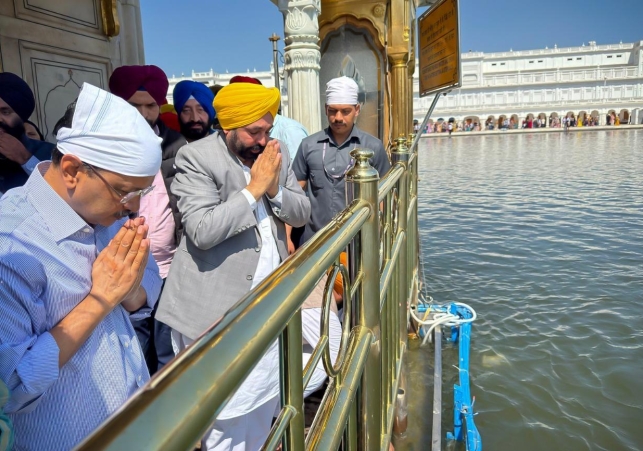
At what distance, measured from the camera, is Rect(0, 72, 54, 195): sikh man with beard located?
2.06 m

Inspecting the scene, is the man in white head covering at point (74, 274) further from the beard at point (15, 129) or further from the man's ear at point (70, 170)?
the beard at point (15, 129)

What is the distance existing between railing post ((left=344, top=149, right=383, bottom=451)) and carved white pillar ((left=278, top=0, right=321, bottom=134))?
359 centimetres

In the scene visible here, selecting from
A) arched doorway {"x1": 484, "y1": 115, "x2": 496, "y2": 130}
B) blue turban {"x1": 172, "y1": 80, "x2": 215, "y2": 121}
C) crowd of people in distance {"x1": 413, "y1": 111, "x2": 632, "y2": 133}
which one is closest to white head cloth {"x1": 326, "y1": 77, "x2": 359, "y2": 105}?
blue turban {"x1": 172, "y1": 80, "x2": 215, "y2": 121}

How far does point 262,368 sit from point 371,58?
5.38 m

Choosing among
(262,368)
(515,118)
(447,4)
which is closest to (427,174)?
(447,4)

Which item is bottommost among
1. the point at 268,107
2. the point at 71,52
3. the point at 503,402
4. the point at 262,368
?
the point at 503,402

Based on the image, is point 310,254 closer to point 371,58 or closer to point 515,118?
point 371,58

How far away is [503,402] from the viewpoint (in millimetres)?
3695

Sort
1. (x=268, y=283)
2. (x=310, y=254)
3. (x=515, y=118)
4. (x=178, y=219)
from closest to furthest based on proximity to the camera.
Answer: (x=268, y=283), (x=310, y=254), (x=178, y=219), (x=515, y=118)

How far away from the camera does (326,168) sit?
10.2 ft

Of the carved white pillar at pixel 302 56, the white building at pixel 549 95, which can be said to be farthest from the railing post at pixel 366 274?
the white building at pixel 549 95

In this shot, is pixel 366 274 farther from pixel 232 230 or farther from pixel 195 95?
pixel 195 95

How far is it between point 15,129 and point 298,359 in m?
1.91

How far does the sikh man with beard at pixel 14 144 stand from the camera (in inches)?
81.2
